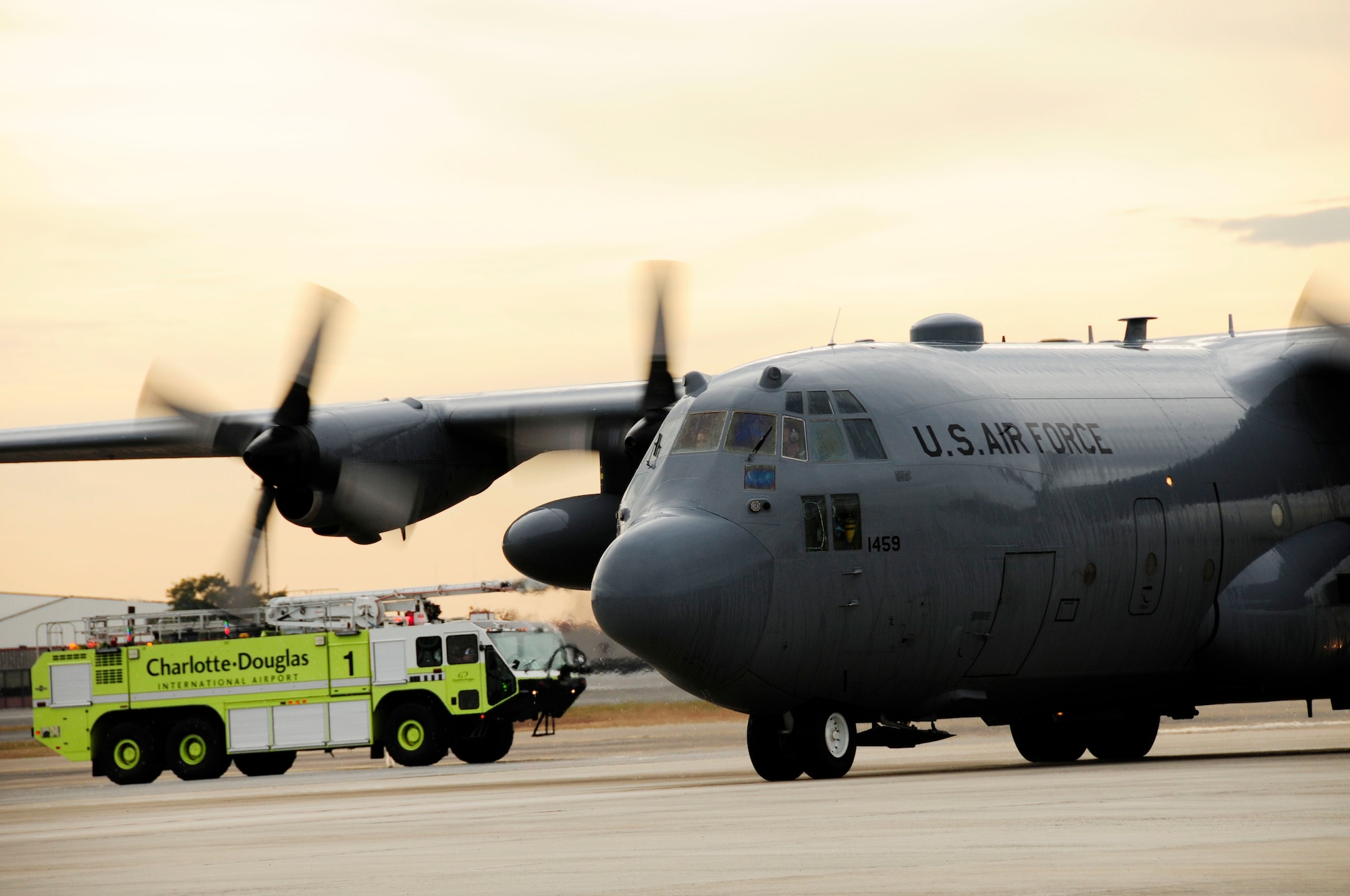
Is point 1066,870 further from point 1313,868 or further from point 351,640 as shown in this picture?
point 351,640

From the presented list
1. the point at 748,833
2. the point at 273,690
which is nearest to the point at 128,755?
the point at 273,690

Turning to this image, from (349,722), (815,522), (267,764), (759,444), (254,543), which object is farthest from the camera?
(267,764)

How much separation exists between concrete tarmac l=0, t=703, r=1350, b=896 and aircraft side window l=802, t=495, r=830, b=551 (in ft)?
7.32

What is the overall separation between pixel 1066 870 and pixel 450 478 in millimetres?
16020

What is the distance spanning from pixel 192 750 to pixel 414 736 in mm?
4028

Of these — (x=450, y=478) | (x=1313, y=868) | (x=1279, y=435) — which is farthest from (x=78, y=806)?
(x=1313, y=868)

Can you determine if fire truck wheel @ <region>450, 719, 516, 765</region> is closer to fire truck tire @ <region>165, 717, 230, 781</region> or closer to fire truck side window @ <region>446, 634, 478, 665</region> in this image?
fire truck side window @ <region>446, 634, 478, 665</region>

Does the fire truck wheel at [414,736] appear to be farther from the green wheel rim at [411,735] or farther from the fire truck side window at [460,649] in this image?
the fire truck side window at [460,649]

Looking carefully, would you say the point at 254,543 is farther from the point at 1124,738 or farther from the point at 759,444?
the point at 1124,738

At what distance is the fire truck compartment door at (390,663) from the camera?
Result: 96.1 feet

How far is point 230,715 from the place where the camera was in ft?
97.7

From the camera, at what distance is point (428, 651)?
29.3m

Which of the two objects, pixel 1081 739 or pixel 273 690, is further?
pixel 273 690

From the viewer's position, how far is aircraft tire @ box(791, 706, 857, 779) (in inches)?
664
